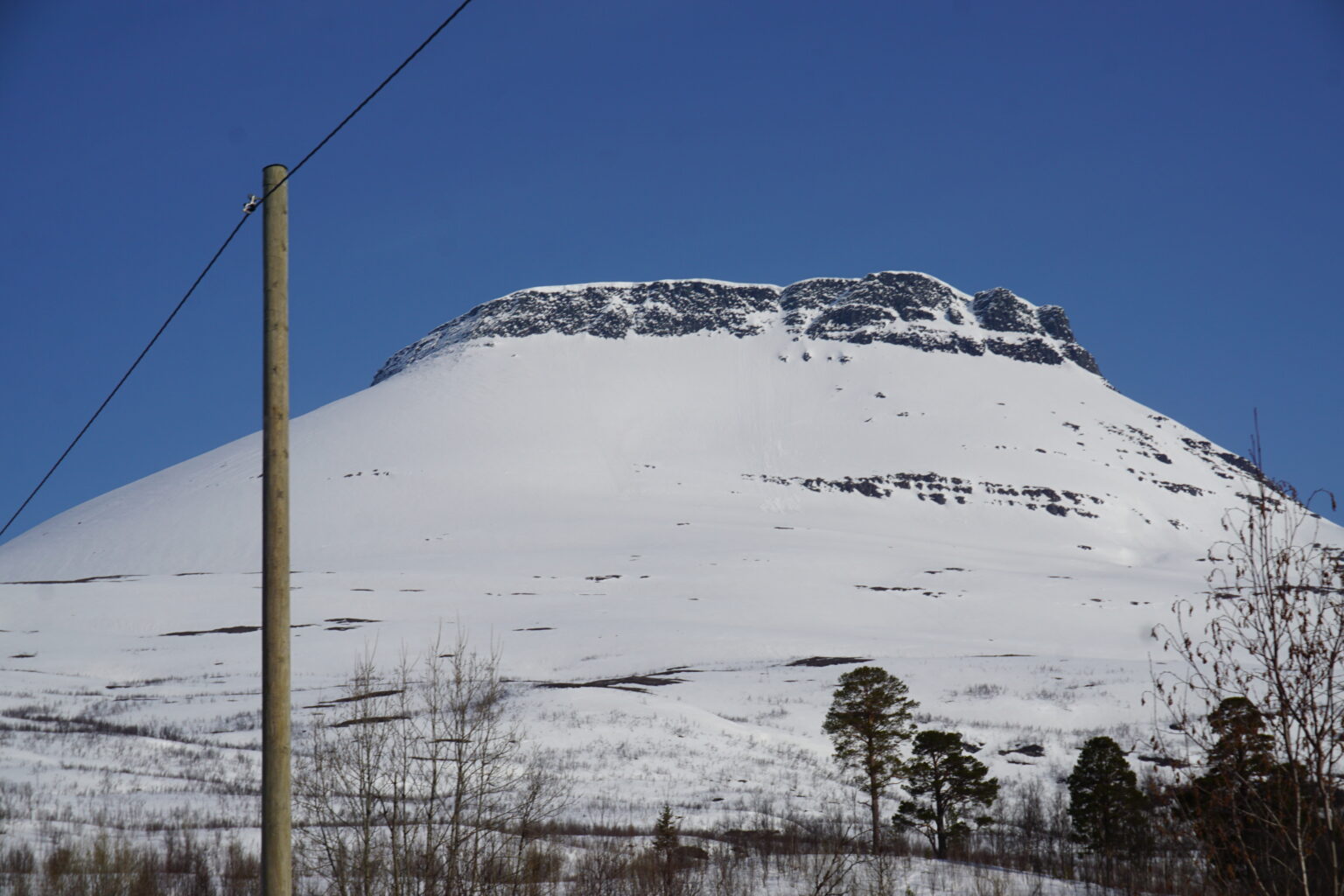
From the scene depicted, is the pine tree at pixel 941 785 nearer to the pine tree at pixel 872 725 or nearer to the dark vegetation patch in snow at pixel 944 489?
the pine tree at pixel 872 725

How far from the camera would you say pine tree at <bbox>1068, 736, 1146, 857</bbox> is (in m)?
26.0

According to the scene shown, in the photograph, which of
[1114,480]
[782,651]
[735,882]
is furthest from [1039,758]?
[1114,480]

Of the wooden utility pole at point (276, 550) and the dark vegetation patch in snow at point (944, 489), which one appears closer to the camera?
the wooden utility pole at point (276, 550)

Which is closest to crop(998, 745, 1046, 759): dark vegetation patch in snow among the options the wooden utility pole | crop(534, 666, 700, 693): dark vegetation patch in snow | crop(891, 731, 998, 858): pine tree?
crop(891, 731, 998, 858): pine tree

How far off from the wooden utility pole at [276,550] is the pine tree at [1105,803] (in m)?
24.2

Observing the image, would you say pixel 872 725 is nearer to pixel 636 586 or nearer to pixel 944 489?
pixel 636 586

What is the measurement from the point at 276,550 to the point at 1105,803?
25.9 metres

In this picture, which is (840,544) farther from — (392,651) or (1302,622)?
(1302,622)

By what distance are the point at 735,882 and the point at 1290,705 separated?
1314cm

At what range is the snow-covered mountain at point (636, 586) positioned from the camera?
42406 millimetres

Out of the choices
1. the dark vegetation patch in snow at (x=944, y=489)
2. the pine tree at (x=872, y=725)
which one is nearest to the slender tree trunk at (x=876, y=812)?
the pine tree at (x=872, y=725)

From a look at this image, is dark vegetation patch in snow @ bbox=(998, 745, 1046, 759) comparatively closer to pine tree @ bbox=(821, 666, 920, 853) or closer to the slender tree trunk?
the slender tree trunk

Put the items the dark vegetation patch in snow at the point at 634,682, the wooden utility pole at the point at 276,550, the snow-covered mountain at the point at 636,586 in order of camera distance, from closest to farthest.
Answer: the wooden utility pole at the point at 276,550, the snow-covered mountain at the point at 636,586, the dark vegetation patch in snow at the point at 634,682

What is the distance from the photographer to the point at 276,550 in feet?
20.6
